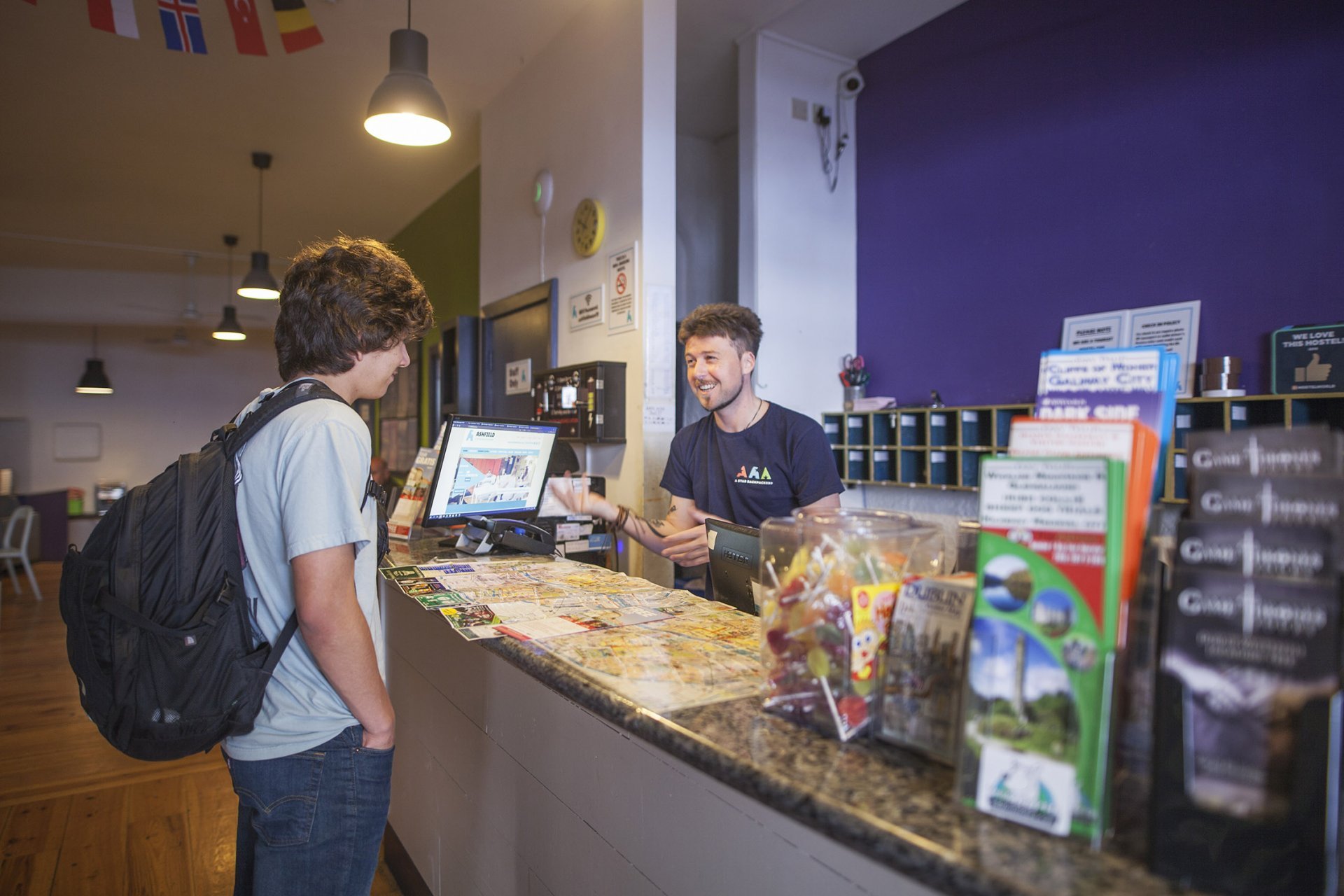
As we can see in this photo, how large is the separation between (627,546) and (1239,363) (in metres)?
2.47

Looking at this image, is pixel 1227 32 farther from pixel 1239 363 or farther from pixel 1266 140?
pixel 1239 363

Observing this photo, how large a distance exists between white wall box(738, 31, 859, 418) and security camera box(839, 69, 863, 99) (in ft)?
0.17

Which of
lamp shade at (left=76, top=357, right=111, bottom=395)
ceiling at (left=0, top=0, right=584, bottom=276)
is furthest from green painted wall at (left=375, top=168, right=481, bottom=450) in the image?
lamp shade at (left=76, top=357, right=111, bottom=395)

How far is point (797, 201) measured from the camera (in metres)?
4.16

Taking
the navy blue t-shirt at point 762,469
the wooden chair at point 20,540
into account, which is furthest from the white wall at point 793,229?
the wooden chair at point 20,540

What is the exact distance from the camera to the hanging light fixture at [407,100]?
2953mm

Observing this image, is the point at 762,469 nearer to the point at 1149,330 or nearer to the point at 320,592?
the point at 320,592

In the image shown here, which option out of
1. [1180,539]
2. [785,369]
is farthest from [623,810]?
[785,369]

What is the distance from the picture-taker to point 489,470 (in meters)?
2.40

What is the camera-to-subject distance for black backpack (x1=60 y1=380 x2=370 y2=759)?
1.10 metres

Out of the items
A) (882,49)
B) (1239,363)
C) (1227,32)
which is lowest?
(1239,363)

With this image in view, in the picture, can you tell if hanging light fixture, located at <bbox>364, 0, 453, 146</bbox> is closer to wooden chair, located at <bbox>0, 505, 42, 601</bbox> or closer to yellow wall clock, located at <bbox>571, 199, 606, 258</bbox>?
yellow wall clock, located at <bbox>571, 199, 606, 258</bbox>

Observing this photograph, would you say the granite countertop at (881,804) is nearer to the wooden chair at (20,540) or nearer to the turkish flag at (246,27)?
the turkish flag at (246,27)

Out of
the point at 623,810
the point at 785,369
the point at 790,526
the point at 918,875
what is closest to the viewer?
the point at 918,875
